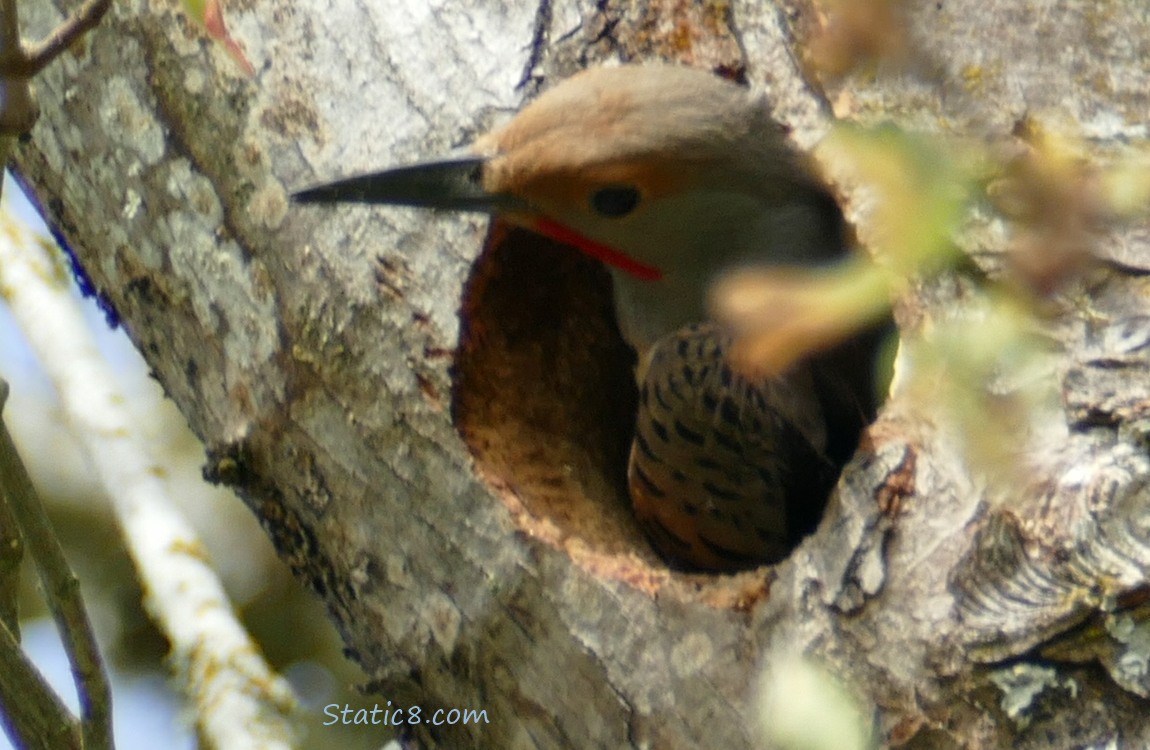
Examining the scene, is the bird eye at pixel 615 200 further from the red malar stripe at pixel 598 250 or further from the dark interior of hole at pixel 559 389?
the dark interior of hole at pixel 559 389

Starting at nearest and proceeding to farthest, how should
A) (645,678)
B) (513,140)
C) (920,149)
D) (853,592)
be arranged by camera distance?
(920,149)
(853,592)
(645,678)
(513,140)

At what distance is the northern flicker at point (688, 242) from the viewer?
8.38 ft

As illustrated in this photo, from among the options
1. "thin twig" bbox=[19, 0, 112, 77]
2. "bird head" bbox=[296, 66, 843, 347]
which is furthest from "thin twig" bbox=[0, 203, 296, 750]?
"thin twig" bbox=[19, 0, 112, 77]

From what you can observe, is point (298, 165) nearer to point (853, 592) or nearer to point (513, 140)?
point (513, 140)

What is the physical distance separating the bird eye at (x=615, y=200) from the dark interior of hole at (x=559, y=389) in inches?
6.9

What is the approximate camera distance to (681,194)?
2832 millimetres

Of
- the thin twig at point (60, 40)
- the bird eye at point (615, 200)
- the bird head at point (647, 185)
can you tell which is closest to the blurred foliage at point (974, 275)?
the bird head at point (647, 185)

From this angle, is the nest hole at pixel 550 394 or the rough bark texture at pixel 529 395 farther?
the nest hole at pixel 550 394

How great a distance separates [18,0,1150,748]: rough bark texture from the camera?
6.00 ft

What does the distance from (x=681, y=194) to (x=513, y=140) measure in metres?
0.42

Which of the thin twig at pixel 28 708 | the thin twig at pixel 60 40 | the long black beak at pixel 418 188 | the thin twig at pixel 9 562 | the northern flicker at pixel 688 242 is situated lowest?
the northern flicker at pixel 688 242

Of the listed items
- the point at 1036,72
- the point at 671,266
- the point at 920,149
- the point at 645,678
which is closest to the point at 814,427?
the point at 671,266

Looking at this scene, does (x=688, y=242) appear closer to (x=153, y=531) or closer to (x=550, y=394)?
(x=550, y=394)

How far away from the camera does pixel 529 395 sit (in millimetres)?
2889
